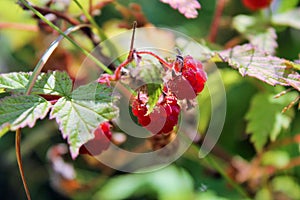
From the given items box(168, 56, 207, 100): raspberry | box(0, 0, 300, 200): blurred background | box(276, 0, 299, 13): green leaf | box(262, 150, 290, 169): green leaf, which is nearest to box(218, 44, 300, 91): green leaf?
box(168, 56, 207, 100): raspberry

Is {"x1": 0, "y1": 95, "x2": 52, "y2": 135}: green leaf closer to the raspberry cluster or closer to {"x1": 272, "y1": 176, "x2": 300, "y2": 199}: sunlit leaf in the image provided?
the raspberry cluster

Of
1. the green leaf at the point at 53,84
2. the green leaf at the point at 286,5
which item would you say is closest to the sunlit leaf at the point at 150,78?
the green leaf at the point at 53,84

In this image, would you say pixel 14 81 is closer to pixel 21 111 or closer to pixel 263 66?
pixel 21 111

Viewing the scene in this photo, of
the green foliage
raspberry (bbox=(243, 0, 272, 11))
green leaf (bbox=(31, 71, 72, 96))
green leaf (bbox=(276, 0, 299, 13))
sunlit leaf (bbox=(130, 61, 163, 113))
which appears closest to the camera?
sunlit leaf (bbox=(130, 61, 163, 113))

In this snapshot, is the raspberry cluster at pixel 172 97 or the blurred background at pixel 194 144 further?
the blurred background at pixel 194 144

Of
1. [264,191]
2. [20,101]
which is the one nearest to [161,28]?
[264,191]

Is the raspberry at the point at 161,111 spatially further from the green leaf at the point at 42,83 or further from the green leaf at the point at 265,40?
the green leaf at the point at 265,40
